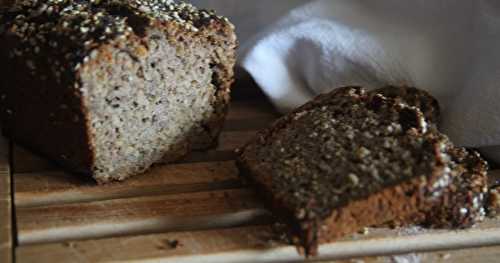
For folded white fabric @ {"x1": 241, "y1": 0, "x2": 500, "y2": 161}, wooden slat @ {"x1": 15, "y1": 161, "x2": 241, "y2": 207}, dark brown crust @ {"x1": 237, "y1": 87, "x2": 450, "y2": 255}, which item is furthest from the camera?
folded white fabric @ {"x1": 241, "y1": 0, "x2": 500, "y2": 161}

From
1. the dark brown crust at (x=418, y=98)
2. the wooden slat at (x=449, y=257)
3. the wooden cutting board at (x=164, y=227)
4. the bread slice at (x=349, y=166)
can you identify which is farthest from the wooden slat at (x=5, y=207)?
the dark brown crust at (x=418, y=98)

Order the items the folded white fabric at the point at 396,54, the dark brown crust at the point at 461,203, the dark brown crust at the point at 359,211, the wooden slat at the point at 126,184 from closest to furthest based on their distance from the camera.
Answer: the dark brown crust at the point at 359,211, the dark brown crust at the point at 461,203, the wooden slat at the point at 126,184, the folded white fabric at the point at 396,54

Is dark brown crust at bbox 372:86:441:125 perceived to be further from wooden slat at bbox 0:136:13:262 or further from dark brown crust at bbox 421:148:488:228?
wooden slat at bbox 0:136:13:262

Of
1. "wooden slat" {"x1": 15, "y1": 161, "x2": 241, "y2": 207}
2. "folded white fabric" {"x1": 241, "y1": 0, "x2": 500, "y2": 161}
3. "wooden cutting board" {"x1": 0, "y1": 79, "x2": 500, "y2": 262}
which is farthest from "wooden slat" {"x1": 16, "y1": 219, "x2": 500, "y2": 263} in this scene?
"folded white fabric" {"x1": 241, "y1": 0, "x2": 500, "y2": 161}

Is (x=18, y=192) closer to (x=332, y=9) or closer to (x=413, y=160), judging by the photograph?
(x=413, y=160)

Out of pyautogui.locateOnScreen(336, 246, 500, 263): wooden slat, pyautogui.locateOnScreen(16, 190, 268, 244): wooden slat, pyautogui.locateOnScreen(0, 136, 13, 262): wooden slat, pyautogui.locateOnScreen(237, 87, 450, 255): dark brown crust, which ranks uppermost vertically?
pyautogui.locateOnScreen(237, 87, 450, 255): dark brown crust

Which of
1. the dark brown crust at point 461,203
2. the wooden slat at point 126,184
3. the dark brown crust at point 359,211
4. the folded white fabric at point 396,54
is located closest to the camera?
the dark brown crust at point 359,211

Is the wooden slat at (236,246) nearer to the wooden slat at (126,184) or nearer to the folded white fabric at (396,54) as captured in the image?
the wooden slat at (126,184)
